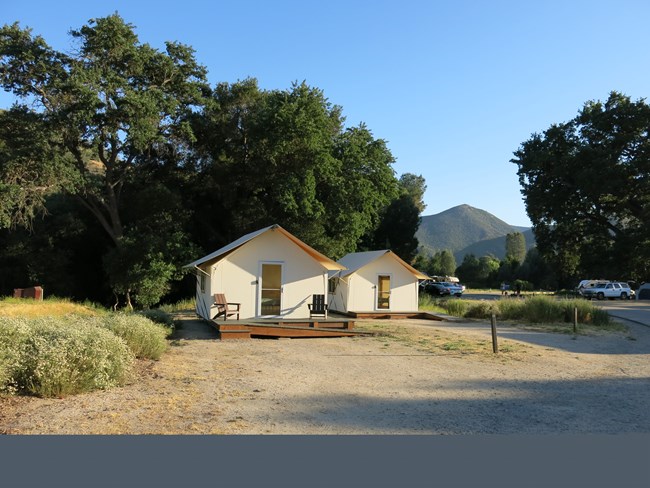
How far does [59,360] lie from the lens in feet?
24.9

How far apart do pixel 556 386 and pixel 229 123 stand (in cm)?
2765

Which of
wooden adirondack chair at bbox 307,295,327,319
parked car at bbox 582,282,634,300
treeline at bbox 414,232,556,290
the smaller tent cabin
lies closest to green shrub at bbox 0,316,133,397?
wooden adirondack chair at bbox 307,295,327,319

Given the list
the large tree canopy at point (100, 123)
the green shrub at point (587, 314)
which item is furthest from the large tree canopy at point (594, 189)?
the large tree canopy at point (100, 123)

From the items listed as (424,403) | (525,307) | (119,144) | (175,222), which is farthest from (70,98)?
(424,403)

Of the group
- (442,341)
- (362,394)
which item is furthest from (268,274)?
(362,394)

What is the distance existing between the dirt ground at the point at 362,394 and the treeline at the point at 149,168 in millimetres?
17340

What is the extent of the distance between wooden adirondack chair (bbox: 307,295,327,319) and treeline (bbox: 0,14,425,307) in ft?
39.7

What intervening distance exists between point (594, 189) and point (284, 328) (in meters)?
39.0

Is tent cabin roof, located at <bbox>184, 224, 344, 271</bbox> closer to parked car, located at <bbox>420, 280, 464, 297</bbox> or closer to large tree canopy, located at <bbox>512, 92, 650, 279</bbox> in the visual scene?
parked car, located at <bbox>420, 280, 464, 297</bbox>

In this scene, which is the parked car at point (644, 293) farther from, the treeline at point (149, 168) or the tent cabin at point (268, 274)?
the tent cabin at point (268, 274)

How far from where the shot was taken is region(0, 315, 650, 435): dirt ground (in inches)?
252

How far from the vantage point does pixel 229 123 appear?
33.1m

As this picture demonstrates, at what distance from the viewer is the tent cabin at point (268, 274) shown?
17.8m

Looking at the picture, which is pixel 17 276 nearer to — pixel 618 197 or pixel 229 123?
pixel 229 123
